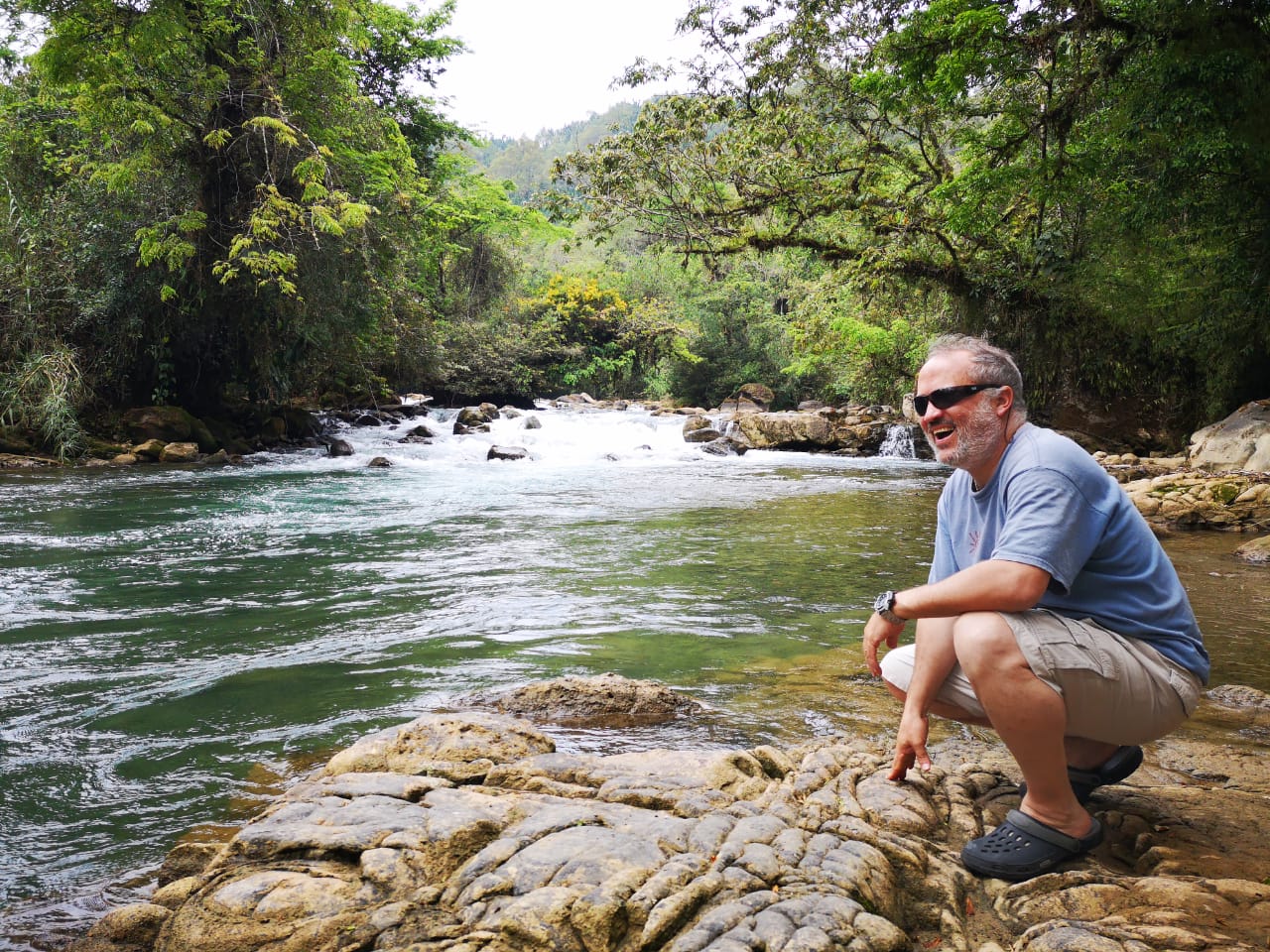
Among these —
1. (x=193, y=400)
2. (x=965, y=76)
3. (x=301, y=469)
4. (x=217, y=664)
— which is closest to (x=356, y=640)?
(x=217, y=664)

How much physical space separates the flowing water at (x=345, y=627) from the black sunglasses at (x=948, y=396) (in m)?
1.71

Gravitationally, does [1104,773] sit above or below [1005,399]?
below

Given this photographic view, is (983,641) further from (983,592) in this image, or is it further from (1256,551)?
(1256,551)

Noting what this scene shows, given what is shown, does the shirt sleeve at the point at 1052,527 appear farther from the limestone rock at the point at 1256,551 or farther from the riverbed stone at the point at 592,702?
the limestone rock at the point at 1256,551

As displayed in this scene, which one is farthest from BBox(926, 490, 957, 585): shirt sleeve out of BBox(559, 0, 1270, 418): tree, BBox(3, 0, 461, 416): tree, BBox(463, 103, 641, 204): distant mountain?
BBox(463, 103, 641, 204): distant mountain

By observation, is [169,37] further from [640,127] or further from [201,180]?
[640,127]

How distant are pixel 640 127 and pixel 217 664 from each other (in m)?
12.5

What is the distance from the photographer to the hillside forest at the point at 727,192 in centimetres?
943

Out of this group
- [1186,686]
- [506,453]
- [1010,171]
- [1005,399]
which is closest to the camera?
[1186,686]

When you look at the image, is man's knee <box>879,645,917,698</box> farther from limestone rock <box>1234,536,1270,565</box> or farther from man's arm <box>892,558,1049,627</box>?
limestone rock <box>1234,536,1270,565</box>

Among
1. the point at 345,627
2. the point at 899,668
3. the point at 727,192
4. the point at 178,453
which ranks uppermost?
the point at 727,192

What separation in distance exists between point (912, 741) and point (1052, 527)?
2.49 ft

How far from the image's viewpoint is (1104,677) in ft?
7.02

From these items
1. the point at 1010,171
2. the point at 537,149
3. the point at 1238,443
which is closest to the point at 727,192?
the point at 1010,171
